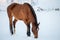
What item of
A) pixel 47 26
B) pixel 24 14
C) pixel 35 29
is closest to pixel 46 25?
pixel 47 26

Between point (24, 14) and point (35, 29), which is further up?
point (24, 14)

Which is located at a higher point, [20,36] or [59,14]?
[59,14]

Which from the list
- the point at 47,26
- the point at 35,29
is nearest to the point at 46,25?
the point at 47,26

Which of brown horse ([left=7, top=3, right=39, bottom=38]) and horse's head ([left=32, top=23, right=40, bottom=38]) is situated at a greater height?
brown horse ([left=7, top=3, right=39, bottom=38])

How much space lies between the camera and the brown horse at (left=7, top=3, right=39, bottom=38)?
71.6 inches

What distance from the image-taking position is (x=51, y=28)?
1843 millimetres

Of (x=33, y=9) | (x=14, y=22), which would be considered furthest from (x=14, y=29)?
(x=33, y=9)

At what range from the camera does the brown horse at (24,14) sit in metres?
1.82

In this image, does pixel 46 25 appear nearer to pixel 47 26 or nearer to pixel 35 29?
pixel 47 26

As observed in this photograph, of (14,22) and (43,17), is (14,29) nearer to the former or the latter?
(14,22)

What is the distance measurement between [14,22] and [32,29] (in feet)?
0.87

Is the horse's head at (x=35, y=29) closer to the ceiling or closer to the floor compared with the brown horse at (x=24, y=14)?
closer to the floor

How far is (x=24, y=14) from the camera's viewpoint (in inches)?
72.5

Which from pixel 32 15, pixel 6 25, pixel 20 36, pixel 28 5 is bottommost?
pixel 20 36
